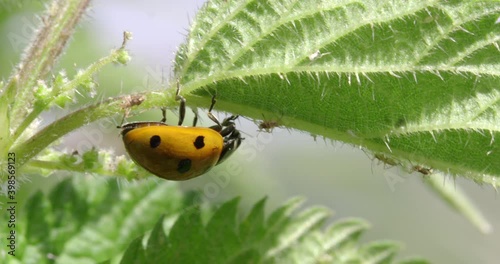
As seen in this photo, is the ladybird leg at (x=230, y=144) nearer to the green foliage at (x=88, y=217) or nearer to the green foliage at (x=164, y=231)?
the green foliage at (x=164, y=231)

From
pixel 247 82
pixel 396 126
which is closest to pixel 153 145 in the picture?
pixel 247 82

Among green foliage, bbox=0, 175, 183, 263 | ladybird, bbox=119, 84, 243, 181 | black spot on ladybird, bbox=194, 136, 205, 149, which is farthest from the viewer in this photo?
green foliage, bbox=0, 175, 183, 263

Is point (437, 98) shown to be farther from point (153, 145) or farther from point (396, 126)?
point (153, 145)

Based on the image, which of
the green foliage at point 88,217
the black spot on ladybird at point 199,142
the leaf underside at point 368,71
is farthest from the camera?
the green foliage at point 88,217

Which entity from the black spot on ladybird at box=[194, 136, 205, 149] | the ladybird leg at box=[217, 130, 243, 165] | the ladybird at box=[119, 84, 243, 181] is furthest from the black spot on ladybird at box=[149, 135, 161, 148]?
the ladybird leg at box=[217, 130, 243, 165]

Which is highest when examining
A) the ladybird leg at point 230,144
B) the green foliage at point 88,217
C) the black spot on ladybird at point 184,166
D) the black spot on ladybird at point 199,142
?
the ladybird leg at point 230,144

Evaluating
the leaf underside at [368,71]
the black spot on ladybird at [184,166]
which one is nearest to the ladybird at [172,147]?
the black spot on ladybird at [184,166]

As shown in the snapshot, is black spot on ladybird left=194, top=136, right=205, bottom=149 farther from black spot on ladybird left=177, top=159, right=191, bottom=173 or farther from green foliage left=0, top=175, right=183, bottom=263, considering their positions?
green foliage left=0, top=175, right=183, bottom=263
